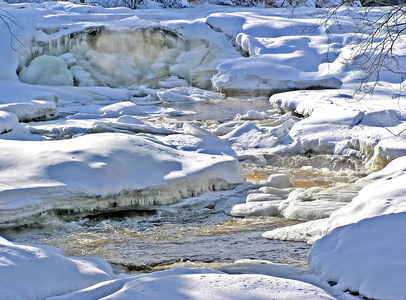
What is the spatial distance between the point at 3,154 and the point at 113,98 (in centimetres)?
924

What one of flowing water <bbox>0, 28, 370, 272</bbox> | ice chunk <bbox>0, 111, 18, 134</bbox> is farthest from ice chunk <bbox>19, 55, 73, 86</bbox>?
flowing water <bbox>0, 28, 370, 272</bbox>

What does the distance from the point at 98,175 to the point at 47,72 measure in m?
11.4

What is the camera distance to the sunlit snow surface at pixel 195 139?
12.7 ft

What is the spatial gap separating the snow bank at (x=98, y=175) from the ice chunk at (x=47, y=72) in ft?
32.8

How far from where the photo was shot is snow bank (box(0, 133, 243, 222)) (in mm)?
6750

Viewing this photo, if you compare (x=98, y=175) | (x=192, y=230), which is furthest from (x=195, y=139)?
(x=192, y=230)

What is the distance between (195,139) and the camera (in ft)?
32.3

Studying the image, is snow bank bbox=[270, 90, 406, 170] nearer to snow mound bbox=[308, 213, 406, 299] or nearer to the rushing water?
the rushing water

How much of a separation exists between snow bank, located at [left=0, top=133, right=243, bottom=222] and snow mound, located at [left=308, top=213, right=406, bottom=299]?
3.33m

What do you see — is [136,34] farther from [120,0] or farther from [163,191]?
[163,191]

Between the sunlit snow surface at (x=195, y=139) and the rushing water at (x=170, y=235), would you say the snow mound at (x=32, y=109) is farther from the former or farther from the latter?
the rushing water at (x=170, y=235)

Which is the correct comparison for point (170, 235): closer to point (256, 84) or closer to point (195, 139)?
point (195, 139)

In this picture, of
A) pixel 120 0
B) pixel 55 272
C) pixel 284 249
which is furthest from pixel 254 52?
pixel 55 272

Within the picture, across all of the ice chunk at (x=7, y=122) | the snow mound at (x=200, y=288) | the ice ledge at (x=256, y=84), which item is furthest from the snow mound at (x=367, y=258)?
the ice ledge at (x=256, y=84)
